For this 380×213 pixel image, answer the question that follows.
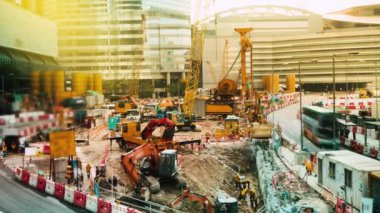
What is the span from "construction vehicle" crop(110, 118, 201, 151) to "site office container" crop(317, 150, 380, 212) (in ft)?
43.5

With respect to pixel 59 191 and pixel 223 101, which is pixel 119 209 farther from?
pixel 223 101

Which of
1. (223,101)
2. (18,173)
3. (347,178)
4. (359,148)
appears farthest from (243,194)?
(223,101)

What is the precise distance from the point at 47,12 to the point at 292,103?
8263cm

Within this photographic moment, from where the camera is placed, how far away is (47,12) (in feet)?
45.7

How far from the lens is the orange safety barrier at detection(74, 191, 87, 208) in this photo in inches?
832

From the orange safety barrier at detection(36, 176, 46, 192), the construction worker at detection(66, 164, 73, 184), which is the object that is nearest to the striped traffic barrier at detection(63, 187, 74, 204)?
the orange safety barrier at detection(36, 176, 46, 192)

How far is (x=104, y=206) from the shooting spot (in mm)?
20062

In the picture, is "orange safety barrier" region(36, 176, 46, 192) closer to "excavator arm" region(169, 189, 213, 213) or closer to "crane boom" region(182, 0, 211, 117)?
"excavator arm" region(169, 189, 213, 213)

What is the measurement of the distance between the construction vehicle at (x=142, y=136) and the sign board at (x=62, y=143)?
11.7 metres

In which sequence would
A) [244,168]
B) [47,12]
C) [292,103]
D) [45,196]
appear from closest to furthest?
[47,12] < [45,196] < [244,168] < [292,103]

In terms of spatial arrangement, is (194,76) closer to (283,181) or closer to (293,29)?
(283,181)

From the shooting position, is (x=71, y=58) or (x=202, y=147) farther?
(x=202, y=147)

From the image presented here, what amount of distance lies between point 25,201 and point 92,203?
3251 millimetres

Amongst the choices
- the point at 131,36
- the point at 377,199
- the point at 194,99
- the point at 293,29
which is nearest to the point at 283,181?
the point at 377,199
